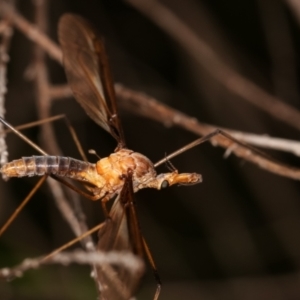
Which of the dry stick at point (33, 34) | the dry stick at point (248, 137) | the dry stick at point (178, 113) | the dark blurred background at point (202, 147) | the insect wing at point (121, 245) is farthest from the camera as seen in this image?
the dark blurred background at point (202, 147)

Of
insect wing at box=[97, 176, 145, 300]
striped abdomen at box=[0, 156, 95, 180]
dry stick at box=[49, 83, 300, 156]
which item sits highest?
dry stick at box=[49, 83, 300, 156]

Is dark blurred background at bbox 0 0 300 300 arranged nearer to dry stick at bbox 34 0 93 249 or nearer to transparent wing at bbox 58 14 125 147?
dry stick at bbox 34 0 93 249

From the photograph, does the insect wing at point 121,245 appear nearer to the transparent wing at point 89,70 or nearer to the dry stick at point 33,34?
the transparent wing at point 89,70

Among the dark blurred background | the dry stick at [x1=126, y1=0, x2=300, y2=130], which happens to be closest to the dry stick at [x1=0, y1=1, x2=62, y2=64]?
the dry stick at [x1=126, y1=0, x2=300, y2=130]

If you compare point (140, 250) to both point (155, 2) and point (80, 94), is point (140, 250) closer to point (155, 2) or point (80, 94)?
point (80, 94)

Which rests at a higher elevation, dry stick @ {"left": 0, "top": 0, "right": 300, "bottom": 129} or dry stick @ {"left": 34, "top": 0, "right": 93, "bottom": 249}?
dry stick @ {"left": 0, "top": 0, "right": 300, "bottom": 129}

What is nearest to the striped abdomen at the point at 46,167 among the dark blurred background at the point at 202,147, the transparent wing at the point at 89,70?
the transparent wing at the point at 89,70
